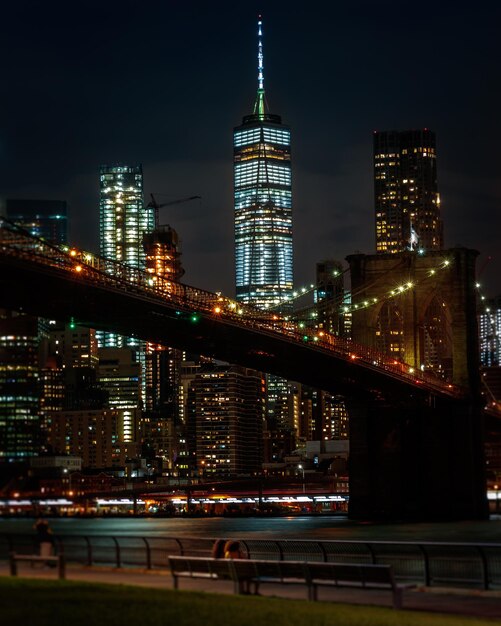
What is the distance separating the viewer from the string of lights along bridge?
51812 millimetres

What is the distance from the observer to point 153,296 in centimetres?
5925

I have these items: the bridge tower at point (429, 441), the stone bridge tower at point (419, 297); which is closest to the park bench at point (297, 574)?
the bridge tower at point (429, 441)

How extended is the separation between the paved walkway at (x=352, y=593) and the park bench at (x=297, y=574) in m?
0.22

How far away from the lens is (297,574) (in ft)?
71.8

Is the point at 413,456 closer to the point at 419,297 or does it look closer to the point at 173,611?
the point at 419,297

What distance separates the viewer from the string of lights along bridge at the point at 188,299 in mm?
51812

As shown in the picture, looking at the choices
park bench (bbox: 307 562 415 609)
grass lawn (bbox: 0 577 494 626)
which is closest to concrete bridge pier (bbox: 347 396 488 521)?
park bench (bbox: 307 562 415 609)

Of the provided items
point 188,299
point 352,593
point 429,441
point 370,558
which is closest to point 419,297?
point 429,441

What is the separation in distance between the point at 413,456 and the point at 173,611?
6747 centimetres

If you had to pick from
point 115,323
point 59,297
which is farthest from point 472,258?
point 59,297

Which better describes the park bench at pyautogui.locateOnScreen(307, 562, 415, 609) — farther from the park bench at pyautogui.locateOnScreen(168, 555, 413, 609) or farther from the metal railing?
the metal railing

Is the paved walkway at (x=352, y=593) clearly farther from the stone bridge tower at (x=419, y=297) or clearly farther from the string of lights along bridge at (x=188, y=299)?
the stone bridge tower at (x=419, y=297)

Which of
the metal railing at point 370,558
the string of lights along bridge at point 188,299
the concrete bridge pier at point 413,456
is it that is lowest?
the metal railing at point 370,558

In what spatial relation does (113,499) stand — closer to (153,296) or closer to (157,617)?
(153,296)
